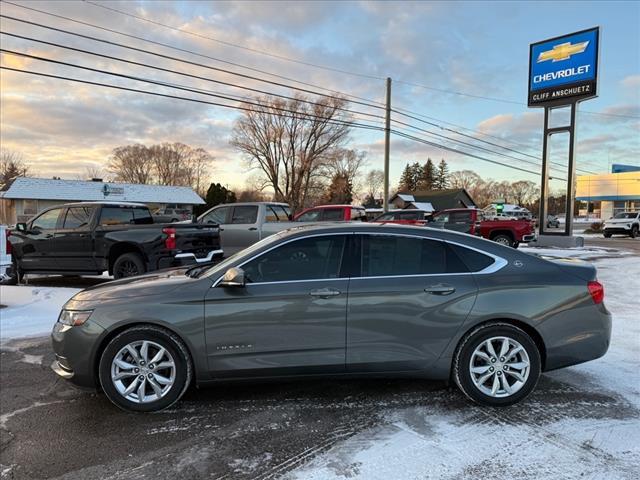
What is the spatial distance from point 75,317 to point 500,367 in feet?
11.6

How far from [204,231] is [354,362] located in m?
6.38

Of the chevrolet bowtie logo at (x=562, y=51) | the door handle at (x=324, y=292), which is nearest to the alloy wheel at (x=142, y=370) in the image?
the door handle at (x=324, y=292)

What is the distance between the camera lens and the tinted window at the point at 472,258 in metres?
3.94

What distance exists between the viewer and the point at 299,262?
390cm

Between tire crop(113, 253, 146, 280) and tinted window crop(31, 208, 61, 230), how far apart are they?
202cm

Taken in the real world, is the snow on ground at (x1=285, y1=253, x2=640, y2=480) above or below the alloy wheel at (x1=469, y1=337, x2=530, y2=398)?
below

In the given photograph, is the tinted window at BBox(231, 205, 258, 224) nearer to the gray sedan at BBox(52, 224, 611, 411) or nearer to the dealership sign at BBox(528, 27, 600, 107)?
the gray sedan at BBox(52, 224, 611, 411)

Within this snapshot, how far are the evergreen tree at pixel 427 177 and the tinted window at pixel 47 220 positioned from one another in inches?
3819

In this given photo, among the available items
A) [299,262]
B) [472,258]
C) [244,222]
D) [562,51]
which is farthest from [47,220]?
[562,51]

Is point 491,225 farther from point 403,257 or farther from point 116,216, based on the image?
point 403,257

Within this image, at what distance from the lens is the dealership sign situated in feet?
67.2

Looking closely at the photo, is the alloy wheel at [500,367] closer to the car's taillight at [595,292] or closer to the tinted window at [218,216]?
the car's taillight at [595,292]

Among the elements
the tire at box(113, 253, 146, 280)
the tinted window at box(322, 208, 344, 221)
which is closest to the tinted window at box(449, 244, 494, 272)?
the tire at box(113, 253, 146, 280)

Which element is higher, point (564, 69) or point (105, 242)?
point (564, 69)
